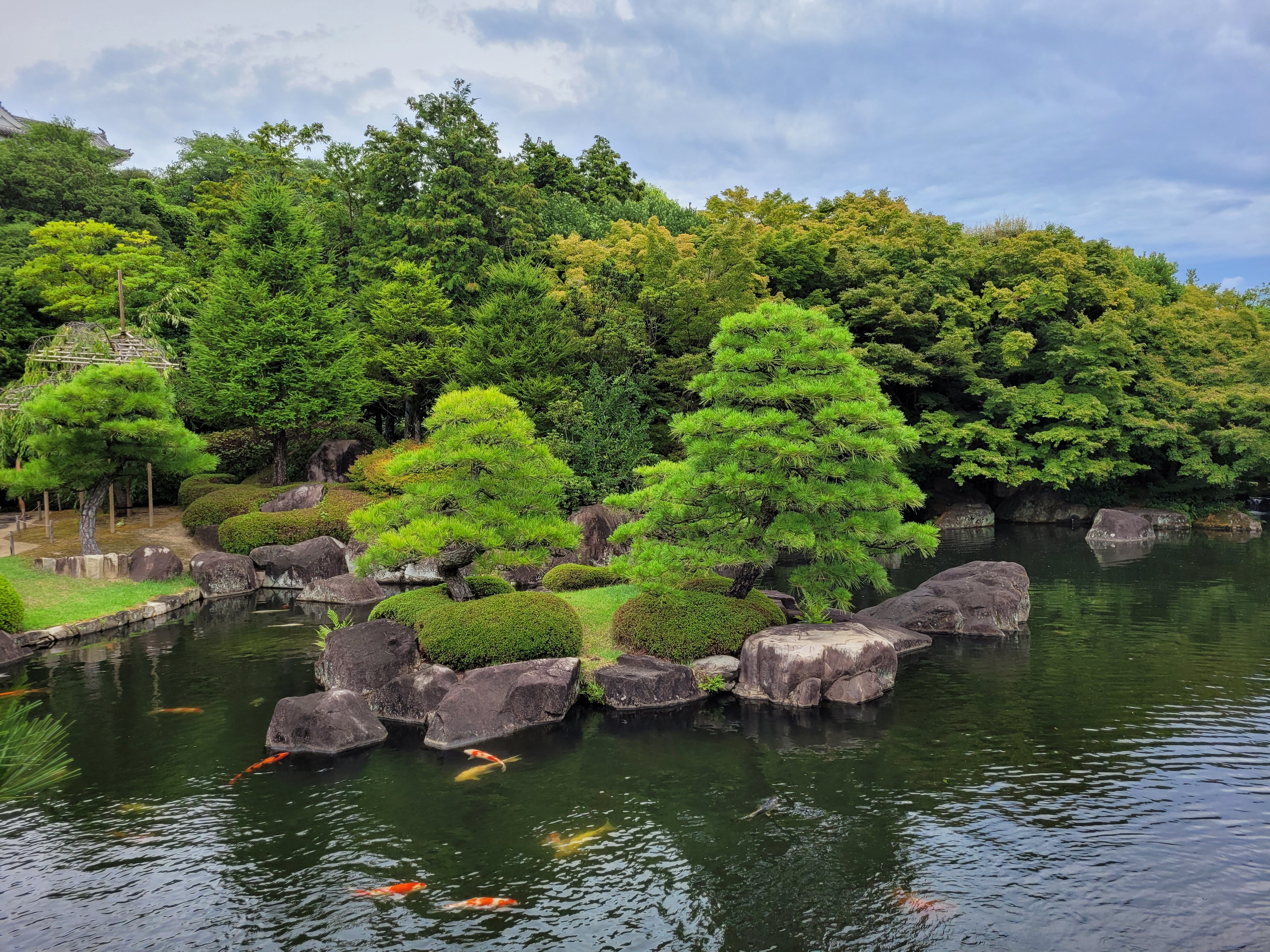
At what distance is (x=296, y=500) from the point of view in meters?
29.0

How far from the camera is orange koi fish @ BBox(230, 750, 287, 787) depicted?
1163 cm

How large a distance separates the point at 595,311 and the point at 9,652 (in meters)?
21.2

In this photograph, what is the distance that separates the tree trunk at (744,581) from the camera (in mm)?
16719

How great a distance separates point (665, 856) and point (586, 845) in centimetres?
93

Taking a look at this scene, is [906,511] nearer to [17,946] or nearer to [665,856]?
[665,856]

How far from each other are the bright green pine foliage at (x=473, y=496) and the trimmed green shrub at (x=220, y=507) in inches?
538

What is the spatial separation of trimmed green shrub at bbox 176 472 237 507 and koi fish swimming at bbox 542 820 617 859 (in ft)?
80.9

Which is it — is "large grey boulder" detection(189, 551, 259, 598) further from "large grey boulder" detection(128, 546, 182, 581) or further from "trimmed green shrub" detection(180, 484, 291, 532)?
"trimmed green shrub" detection(180, 484, 291, 532)

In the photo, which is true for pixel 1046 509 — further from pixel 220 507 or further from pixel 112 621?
pixel 112 621

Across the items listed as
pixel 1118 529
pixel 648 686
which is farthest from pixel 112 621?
pixel 1118 529

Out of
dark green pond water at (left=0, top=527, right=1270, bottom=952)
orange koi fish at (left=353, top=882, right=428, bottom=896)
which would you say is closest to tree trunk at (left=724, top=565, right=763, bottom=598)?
dark green pond water at (left=0, top=527, right=1270, bottom=952)

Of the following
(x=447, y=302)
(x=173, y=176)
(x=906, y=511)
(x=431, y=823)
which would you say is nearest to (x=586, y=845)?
(x=431, y=823)

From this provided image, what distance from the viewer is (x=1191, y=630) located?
735 inches

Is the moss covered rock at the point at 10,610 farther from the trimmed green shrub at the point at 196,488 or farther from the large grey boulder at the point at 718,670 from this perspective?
the large grey boulder at the point at 718,670
